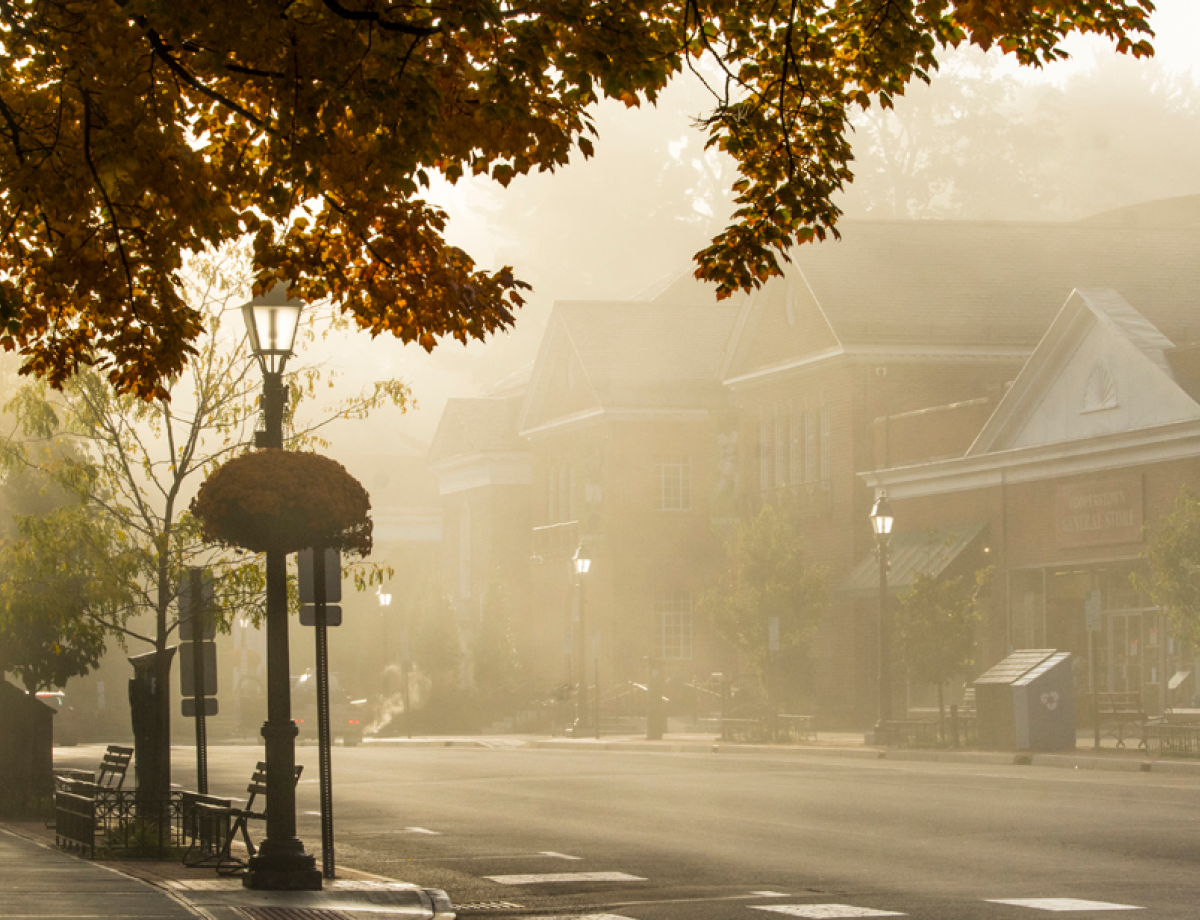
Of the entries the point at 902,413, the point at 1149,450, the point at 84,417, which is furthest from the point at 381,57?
the point at 902,413

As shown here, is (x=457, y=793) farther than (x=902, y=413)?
No

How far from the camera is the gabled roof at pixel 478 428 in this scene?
63375 mm

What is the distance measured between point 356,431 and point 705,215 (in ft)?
87.5

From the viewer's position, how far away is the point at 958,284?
45.7 meters

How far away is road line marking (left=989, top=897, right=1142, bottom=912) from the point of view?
37.6 ft

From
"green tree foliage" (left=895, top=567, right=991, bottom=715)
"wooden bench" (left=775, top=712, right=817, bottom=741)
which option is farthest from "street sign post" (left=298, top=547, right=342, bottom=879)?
"wooden bench" (left=775, top=712, right=817, bottom=741)

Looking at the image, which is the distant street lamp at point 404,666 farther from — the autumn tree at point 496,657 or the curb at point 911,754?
the curb at point 911,754

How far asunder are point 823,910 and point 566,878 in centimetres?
286

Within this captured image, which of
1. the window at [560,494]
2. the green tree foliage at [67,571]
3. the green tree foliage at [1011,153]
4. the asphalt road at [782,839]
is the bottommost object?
the asphalt road at [782,839]

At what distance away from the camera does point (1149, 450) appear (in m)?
34.9

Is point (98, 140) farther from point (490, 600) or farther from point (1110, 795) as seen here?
point (490, 600)

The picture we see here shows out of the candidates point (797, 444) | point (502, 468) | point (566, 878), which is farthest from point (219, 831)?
point (502, 468)

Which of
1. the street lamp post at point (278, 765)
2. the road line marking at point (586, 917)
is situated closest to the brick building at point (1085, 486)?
the street lamp post at point (278, 765)

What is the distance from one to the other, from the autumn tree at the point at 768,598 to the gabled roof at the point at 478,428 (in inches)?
911
